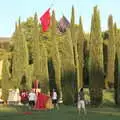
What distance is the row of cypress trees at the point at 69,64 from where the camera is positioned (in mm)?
47750

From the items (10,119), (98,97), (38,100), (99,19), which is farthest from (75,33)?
(10,119)

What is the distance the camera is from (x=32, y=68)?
2405 inches

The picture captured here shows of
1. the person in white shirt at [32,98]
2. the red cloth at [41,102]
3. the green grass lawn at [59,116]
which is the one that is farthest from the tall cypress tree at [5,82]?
the green grass lawn at [59,116]

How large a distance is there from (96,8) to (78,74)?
7.67m

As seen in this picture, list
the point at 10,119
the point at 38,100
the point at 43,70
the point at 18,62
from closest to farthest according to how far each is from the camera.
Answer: the point at 10,119 < the point at 38,100 < the point at 43,70 < the point at 18,62

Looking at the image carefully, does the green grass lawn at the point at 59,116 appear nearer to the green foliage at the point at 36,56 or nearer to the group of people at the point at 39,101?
the group of people at the point at 39,101

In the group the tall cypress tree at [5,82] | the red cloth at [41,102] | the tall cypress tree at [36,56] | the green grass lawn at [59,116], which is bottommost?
the green grass lawn at [59,116]

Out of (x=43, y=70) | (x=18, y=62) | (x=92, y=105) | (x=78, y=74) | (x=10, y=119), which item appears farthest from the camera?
(x=18, y=62)

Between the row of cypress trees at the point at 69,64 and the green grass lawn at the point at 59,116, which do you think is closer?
the green grass lawn at the point at 59,116

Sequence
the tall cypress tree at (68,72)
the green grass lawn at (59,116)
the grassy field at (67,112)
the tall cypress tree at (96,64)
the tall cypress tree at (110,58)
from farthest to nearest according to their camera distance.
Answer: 1. the tall cypress tree at (110,58)
2. the tall cypress tree at (68,72)
3. the tall cypress tree at (96,64)
4. the grassy field at (67,112)
5. the green grass lawn at (59,116)

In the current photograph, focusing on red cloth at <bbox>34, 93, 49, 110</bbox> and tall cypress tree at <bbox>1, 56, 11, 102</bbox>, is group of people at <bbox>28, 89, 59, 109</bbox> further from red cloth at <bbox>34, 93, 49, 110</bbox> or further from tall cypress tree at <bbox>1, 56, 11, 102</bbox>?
tall cypress tree at <bbox>1, 56, 11, 102</bbox>

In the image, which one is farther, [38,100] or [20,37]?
[20,37]

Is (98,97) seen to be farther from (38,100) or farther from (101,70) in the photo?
(38,100)

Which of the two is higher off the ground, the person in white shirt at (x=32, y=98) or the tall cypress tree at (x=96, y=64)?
the tall cypress tree at (x=96, y=64)
